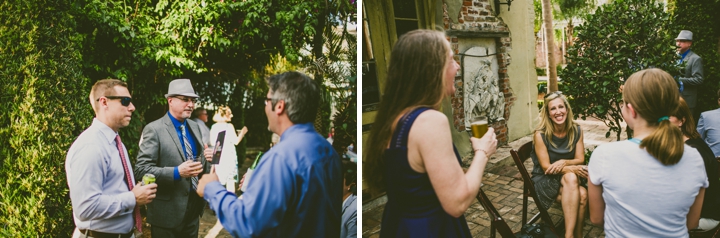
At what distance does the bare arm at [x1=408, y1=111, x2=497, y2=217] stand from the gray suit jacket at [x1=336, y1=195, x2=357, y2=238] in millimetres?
915

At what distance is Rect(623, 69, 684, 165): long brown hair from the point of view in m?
1.52

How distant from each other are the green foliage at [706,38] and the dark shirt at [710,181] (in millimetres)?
4302

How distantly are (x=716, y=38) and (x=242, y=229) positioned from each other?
24.0 ft

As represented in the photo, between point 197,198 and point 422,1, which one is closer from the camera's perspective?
point 197,198

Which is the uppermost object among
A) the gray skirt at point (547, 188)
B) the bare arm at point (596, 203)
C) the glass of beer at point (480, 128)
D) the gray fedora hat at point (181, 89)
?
the gray fedora hat at point (181, 89)

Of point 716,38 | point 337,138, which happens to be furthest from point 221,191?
point 716,38

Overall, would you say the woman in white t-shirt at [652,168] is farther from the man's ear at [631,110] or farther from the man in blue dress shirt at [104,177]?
the man in blue dress shirt at [104,177]

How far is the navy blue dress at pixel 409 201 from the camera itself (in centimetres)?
136

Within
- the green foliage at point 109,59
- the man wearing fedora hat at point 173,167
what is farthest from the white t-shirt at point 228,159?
the man wearing fedora hat at point 173,167

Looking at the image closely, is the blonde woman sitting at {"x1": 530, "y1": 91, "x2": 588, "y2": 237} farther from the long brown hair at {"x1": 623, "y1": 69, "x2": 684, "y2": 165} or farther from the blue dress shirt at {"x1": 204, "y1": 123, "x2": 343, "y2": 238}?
the blue dress shirt at {"x1": 204, "y1": 123, "x2": 343, "y2": 238}

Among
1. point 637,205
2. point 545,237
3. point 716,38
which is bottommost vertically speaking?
point 545,237

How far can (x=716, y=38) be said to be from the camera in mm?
5922

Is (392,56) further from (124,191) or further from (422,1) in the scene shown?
(422,1)

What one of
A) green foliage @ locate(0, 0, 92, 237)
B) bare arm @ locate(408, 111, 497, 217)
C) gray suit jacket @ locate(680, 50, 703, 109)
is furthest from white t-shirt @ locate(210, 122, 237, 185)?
gray suit jacket @ locate(680, 50, 703, 109)
